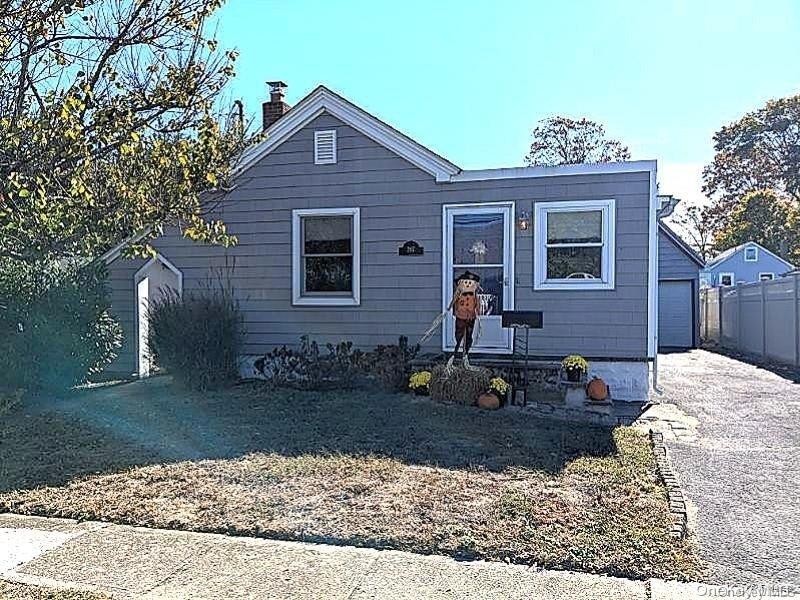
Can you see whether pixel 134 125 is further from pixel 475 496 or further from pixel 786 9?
pixel 786 9

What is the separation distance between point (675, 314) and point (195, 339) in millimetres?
16732

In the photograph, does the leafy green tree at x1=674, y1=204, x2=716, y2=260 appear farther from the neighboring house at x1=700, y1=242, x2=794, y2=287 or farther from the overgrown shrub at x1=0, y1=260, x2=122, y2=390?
the overgrown shrub at x1=0, y1=260, x2=122, y2=390

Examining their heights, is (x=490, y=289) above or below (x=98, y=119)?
below

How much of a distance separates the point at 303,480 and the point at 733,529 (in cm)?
324

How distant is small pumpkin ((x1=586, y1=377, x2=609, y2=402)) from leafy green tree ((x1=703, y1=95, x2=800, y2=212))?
3819 centimetres

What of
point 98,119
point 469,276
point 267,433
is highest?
point 98,119

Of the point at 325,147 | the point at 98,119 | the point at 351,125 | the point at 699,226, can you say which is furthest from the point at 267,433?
the point at 699,226

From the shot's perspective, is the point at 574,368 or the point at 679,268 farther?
the point at 679,268

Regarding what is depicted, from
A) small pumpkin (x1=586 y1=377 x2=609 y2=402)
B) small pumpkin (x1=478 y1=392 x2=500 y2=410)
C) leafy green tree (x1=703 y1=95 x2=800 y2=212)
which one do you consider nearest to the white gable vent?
small pumpkin (x1=478 y1=392 x2=500 y2=410)

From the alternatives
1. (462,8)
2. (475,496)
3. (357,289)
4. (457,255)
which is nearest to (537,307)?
(457,255)

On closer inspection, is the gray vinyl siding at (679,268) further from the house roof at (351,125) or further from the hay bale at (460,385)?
the hay bale at (460,385)

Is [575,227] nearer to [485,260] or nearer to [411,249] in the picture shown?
[485,260]

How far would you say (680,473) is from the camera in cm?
655

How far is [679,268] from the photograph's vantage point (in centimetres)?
2278
